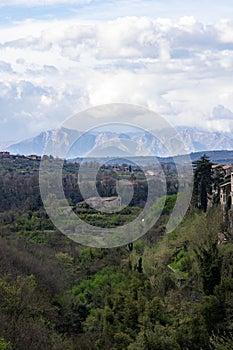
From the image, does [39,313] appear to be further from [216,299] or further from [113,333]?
[216,299]

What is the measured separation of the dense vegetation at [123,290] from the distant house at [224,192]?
5.01 ft

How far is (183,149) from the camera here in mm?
41438

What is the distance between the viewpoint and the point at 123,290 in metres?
26.7

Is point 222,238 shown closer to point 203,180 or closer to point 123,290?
point 123,290

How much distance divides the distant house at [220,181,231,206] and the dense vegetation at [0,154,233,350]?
153 centimetres

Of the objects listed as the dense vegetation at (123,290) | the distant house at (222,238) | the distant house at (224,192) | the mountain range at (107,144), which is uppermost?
the mountain range at (107,144)

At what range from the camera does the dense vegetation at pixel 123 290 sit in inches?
776

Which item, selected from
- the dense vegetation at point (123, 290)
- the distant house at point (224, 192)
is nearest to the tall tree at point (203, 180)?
the dense vegetation at point (123, 290)

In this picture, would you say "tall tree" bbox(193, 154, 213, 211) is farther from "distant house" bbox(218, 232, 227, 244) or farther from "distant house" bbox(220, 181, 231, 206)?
"distant house" bbox(218, 232, 227, 244)

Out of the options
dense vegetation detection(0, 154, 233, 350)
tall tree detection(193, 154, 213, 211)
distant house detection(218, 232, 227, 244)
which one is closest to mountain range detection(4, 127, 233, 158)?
tall tree detection(193, 154, 213, 211)

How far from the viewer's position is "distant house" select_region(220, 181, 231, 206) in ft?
121

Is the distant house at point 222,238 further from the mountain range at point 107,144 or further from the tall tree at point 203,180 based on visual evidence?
the mountain range at point 107,144

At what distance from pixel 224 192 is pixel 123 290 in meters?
13.4

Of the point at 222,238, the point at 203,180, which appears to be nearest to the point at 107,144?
the point at 203,180
